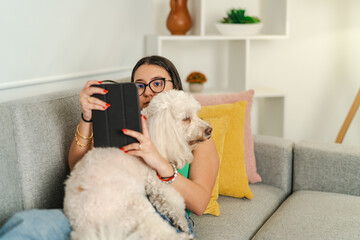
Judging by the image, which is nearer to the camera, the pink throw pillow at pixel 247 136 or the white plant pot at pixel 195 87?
the pink throw pillow at pixel 247 136

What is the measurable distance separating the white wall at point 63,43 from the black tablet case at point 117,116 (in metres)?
0.59

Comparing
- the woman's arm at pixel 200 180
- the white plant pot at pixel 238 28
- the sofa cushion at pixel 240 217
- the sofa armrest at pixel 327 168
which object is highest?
the white plant pot at pixel 238 28

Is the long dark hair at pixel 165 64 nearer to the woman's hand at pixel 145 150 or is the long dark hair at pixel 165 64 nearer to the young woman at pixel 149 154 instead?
the young woman at pixel 149 154

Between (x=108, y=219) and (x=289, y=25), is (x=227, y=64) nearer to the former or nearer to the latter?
(x=289, y=25)

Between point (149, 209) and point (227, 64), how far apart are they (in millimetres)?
2394

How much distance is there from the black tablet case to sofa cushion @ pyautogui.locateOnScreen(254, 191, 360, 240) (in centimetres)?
78

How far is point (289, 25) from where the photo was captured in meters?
3.32

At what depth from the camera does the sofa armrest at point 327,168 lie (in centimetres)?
206

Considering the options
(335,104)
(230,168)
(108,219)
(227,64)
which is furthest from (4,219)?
(335,104)

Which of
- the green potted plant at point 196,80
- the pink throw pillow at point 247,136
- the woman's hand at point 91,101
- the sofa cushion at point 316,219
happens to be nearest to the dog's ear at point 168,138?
the woman's hand at point 91,101

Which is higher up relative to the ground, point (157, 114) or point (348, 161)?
point (157, 114)

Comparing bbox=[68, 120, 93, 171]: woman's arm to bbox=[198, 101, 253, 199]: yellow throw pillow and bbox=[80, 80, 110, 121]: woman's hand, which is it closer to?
bbox=[80, 80, 110, 121]: woman's hand

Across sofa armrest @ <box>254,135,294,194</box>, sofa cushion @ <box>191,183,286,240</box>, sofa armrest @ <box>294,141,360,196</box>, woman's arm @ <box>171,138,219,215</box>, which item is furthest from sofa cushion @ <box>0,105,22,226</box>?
sofa armrest @ <box>294,141,360,196</box>

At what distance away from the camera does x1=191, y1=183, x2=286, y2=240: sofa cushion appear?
5.35ft
